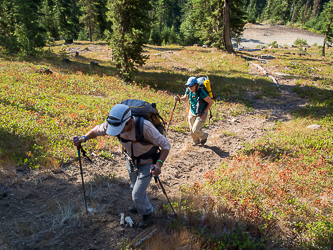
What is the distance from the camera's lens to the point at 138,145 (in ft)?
11.7

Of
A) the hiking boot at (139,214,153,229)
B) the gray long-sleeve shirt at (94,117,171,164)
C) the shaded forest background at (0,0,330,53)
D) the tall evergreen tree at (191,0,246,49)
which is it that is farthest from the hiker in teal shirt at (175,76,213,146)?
the tall evergreen tree at (191,0,246,49)

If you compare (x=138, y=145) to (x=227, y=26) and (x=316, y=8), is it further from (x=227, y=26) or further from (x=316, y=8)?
(x=316, y=8)

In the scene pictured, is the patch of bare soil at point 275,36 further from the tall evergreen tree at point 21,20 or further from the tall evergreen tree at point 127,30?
the tall evergreen tree at point 21,20

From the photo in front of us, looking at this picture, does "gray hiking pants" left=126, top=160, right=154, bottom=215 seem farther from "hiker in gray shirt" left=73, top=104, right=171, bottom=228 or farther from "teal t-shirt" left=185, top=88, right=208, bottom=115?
"teal t-shirt" left=185, top=88, right=208, bottom=115

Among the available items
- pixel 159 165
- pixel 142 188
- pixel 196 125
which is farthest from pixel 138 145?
pixel 196 125

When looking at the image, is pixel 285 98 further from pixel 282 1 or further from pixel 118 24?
pixel 282 1

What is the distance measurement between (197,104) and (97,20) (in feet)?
145

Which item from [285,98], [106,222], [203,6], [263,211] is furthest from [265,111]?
[203,6]

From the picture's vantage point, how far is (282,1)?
245 feet

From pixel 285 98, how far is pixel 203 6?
2891 centimetres

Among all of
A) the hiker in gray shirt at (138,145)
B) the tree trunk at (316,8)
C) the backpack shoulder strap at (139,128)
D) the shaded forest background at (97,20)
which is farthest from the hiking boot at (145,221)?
the tree trunk at (316,8)

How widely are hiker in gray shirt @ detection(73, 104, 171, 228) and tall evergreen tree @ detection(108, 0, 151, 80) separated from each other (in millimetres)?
11572

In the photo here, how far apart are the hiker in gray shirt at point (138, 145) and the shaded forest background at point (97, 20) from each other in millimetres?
12310

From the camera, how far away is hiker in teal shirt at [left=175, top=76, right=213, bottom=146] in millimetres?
6297
